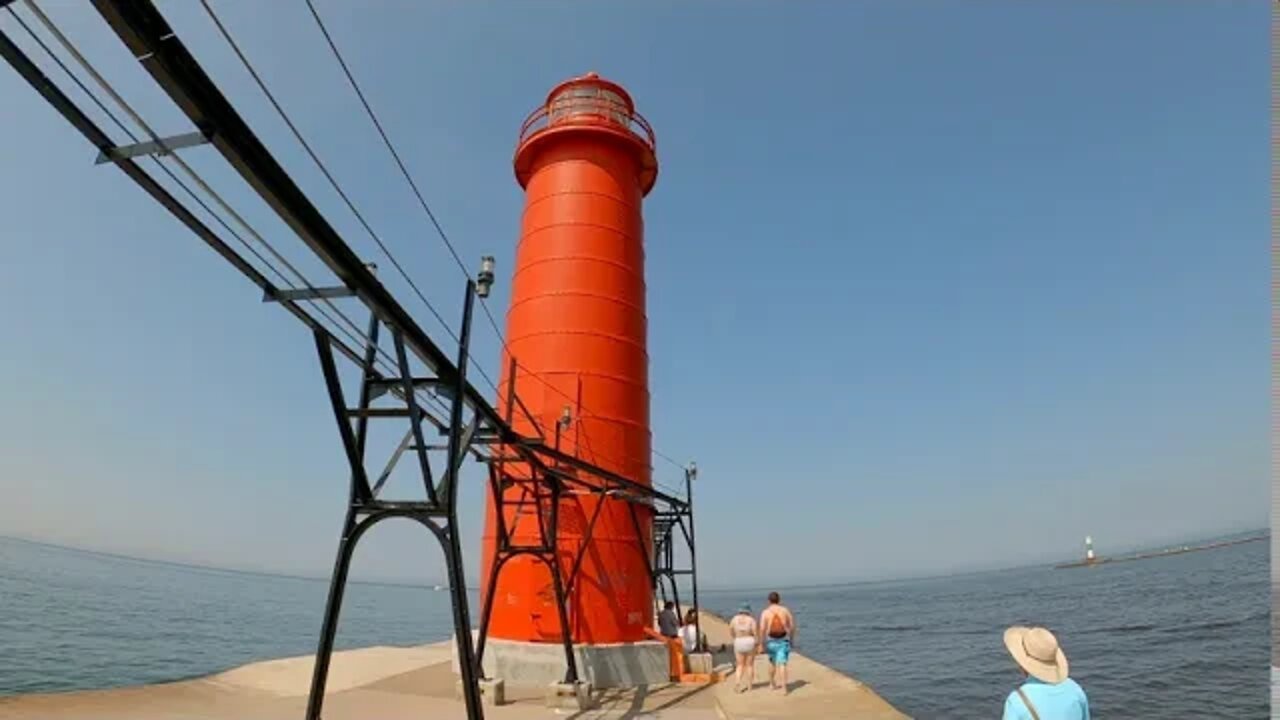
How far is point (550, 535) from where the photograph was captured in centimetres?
1209

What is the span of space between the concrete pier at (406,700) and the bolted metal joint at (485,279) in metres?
6.54

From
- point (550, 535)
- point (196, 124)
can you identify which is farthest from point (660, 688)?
point (196, 124)

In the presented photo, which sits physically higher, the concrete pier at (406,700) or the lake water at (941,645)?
the concrete pier at (406,700)

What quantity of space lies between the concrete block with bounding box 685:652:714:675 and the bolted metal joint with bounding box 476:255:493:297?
32.8 feet

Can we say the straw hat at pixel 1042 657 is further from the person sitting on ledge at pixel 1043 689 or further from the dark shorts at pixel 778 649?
the dark shorts at pixel 778 649

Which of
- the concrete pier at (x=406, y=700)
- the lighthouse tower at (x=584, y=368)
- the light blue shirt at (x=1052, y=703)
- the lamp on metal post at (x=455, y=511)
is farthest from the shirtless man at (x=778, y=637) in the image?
the light blue shirt at (x=1052, y=703)

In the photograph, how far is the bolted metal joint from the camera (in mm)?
8375

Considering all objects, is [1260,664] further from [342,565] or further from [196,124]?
[196,124]

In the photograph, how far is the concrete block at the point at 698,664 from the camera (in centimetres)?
1476

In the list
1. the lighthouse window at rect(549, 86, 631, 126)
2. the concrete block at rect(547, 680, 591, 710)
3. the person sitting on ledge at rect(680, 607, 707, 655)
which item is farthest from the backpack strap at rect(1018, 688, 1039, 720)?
the lighthouse window at rect(549, 86, 631, 126)

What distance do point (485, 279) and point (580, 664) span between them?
Answer: 27.2 ft

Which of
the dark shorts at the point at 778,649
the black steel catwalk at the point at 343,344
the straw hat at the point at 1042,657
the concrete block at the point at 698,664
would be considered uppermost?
the black steel catwalk at the point at 343,344

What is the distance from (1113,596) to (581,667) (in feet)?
161

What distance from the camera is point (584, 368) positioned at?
14.7m
